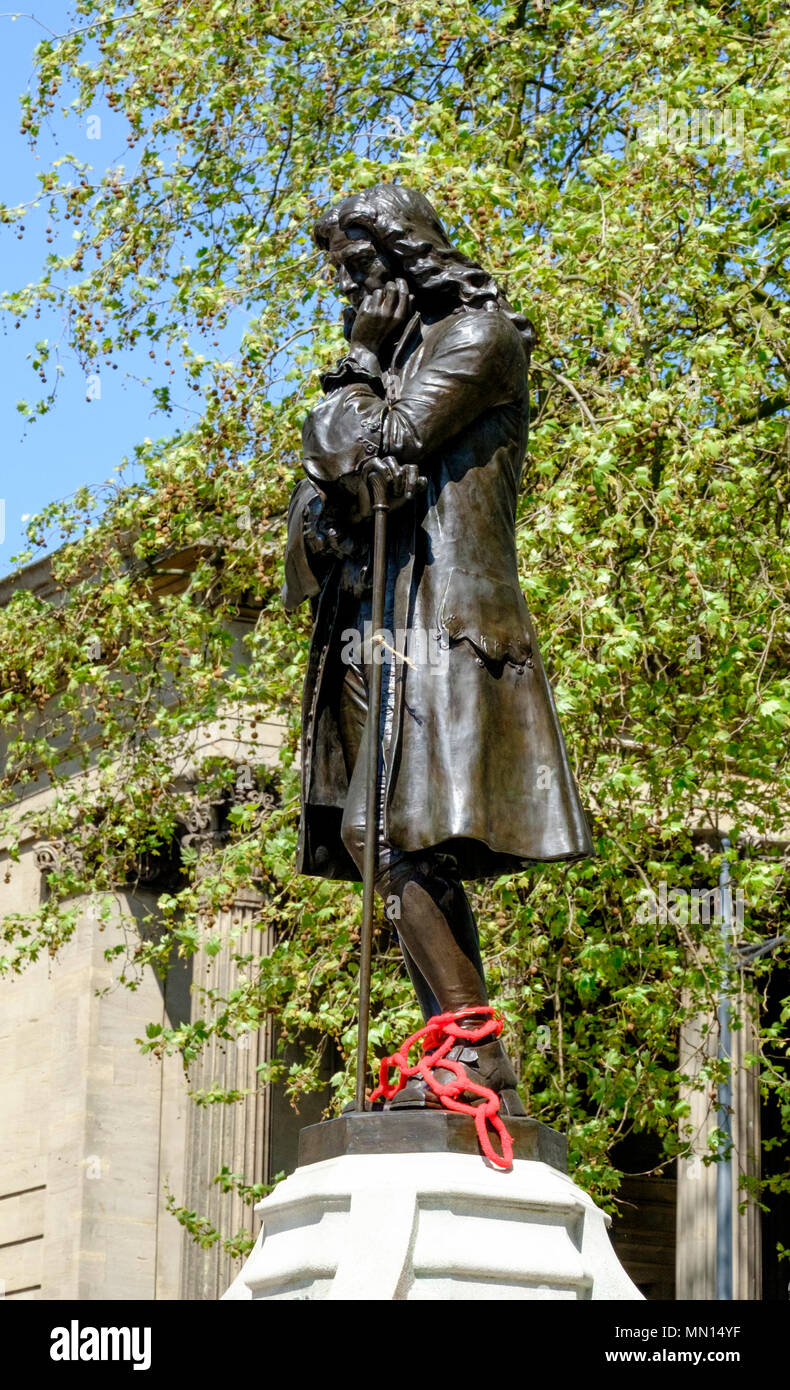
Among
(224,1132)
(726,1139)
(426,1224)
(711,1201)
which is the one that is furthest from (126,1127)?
(426,1224)

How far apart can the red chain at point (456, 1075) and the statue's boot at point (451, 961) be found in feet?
0.09

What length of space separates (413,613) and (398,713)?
29cm

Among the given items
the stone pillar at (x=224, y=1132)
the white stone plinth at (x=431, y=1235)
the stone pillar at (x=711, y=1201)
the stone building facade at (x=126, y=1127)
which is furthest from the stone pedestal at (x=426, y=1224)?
the stone building facade at (x=126, y=1127)

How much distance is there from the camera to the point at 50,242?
17500 mm

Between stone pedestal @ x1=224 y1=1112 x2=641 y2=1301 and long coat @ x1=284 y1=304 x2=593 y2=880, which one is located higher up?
long coat @ x1=284 y1=304 x2=593 y2=880

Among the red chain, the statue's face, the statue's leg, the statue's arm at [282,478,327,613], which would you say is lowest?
the red chain

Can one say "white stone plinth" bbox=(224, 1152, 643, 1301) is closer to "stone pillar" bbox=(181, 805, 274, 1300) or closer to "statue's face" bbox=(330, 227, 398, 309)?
"statue's face" bbox=(330, 227, 398, 309)

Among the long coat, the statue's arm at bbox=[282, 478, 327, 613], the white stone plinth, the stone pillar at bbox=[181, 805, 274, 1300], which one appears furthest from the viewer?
the stone pillar at bbox=[181, 805, 274, 1300]

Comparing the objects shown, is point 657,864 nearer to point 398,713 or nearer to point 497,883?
point 497,883

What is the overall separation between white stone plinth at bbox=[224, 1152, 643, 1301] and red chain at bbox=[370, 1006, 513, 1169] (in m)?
0.08

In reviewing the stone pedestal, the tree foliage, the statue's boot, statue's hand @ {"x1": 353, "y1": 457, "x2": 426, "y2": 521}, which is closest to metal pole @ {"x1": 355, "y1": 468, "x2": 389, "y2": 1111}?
statue's hand @ {"x1": 353, "y1": 457, "x2": 426, "y2": 521}

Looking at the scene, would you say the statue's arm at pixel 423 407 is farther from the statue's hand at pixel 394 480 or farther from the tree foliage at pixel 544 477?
the tree foliage at pixel 544 477

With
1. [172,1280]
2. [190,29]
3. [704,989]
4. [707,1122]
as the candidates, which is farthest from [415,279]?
[172,1280]

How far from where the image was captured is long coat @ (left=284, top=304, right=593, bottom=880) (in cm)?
609
